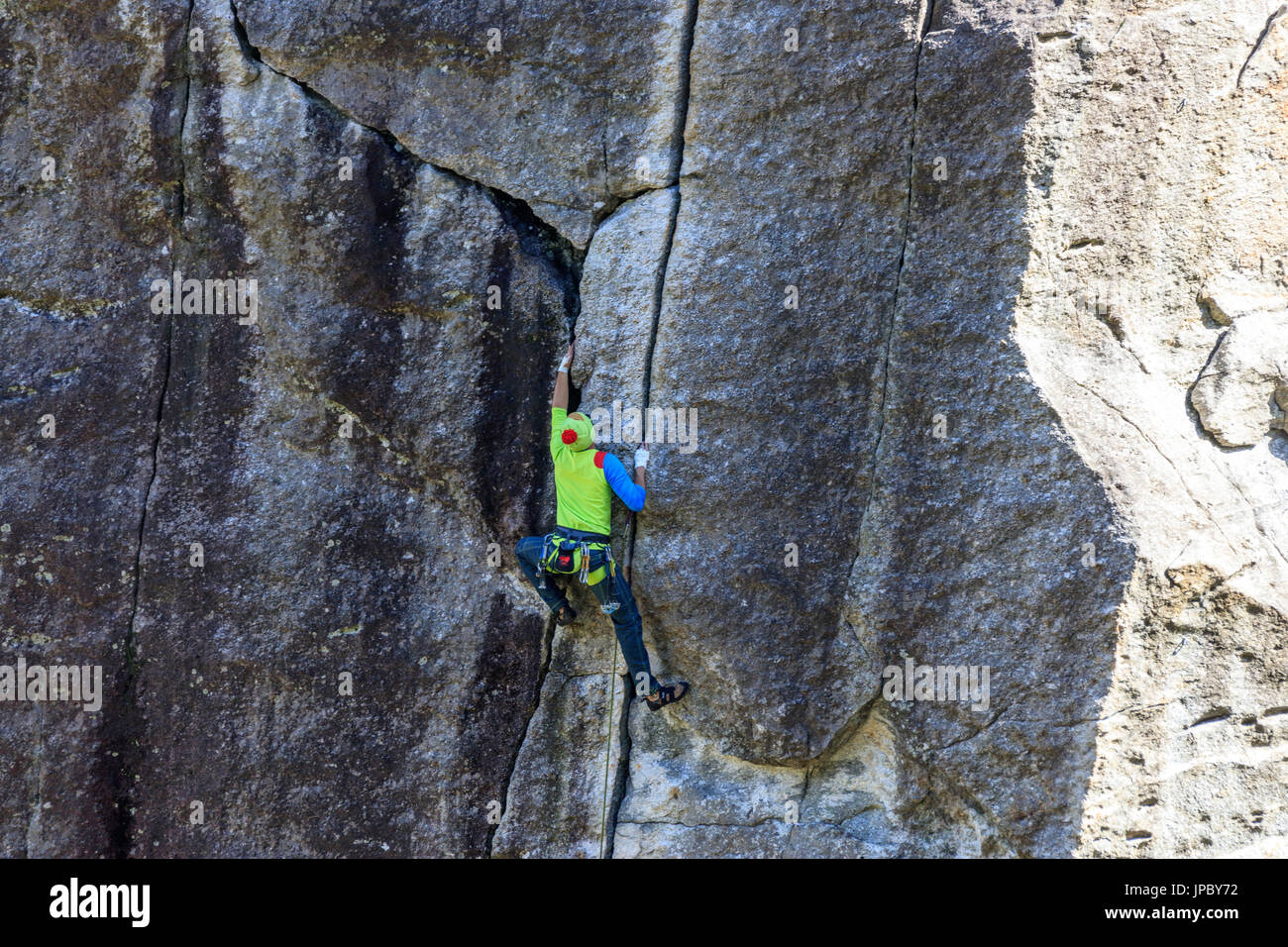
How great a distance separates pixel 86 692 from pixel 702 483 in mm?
4060

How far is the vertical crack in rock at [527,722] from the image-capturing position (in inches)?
269

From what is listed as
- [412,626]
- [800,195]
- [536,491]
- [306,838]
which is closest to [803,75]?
[800,195]

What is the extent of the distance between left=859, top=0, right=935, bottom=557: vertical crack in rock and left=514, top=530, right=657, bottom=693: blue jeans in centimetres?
140

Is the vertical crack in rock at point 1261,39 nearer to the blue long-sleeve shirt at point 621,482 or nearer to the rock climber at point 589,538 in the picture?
Answer: the rock climber at point 589,538

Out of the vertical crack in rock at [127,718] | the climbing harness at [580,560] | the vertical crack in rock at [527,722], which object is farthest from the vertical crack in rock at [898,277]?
the vertical crack in rock at [127,718]

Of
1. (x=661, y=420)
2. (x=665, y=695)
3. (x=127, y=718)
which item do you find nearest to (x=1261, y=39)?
(x=661, y=420)

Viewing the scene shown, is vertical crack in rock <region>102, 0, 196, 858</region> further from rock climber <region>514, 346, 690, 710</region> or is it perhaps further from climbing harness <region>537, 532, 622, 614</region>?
climbing harness <region>537, 532, 622, 614</region>

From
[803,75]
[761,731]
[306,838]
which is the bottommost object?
[306,838]

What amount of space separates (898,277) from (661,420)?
1592 millimetres

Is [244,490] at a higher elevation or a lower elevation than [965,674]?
higher

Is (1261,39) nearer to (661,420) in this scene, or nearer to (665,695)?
(661,420)

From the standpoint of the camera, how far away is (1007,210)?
6062mm

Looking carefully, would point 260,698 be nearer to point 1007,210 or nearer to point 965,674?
point 965,674

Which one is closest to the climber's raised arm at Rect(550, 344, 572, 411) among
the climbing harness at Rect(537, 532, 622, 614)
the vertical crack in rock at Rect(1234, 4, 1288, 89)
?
the climbing harness at Rect(537, 532, 622, 614)
